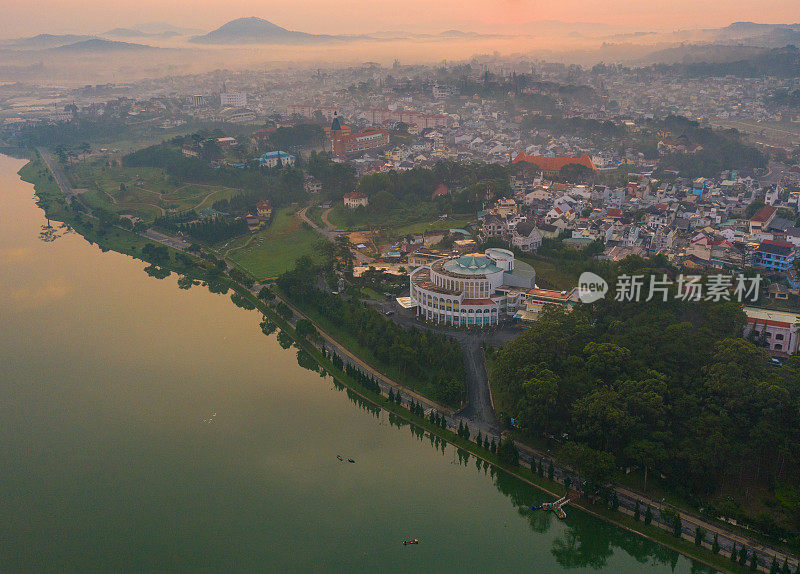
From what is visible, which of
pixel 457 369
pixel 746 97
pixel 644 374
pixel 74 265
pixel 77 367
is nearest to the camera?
pixel 644 374

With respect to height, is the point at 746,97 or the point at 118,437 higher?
the point at 746,97

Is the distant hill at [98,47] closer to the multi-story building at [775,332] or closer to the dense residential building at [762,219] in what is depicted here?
the dense residential building at [762,219]

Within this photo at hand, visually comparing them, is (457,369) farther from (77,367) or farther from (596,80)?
(596,80)

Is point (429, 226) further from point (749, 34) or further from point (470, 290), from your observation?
point (749, 34)

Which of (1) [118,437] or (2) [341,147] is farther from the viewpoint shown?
(2) [341,147]

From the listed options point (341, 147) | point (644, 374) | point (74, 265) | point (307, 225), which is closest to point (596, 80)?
point (341, 147)

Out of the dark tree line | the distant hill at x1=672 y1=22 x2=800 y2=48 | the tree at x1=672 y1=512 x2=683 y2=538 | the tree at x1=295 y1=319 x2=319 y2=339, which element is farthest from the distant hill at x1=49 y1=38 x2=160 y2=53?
the tree at x1=672 y1=512 x2=683 y2=538
